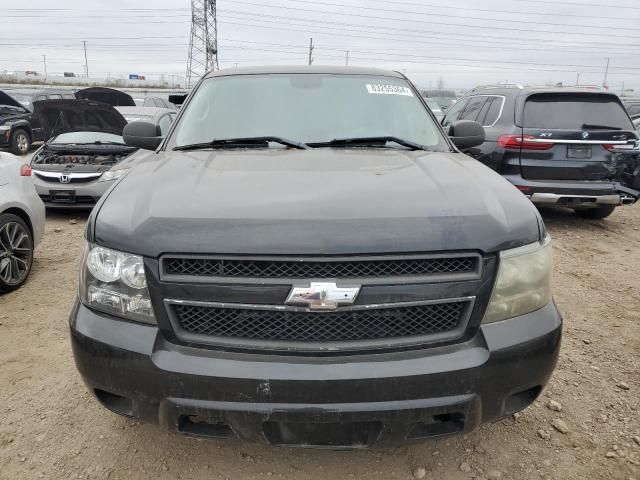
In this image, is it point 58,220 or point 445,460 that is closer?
point 445,460

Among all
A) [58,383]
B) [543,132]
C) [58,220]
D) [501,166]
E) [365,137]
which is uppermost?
[365,137]

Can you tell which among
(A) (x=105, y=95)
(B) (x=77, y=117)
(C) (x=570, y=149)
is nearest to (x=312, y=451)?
(C) (x=570, y=149)

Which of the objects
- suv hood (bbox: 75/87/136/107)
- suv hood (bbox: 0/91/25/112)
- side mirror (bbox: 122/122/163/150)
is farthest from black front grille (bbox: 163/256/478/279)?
suv hood (bbox: 75/87/136/107)

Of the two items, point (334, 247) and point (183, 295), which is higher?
point (334, 247)

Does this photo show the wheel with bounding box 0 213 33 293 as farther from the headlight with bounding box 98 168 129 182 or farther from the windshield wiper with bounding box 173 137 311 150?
the headlight with bounding box 98 168 129 182

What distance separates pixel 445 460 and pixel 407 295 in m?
1.06

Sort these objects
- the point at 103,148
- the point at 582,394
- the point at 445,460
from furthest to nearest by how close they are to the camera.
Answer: the point at 103,148, the point at 582,394, the point at 445,460

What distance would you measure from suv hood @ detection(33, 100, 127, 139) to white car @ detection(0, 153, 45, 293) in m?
3.90

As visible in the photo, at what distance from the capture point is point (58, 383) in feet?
9.64

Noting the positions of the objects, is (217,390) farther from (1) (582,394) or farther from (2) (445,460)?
(1) (582,394)

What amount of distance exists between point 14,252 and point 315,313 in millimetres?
3805

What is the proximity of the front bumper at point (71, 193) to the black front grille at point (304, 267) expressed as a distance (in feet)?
19.4

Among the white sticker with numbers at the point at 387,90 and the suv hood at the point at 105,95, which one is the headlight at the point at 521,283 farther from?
the suv hood at the point at 105,95

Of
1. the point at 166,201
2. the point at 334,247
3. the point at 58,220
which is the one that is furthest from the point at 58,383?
the point at 58,220
